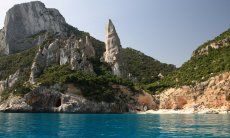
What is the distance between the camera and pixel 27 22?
172 m

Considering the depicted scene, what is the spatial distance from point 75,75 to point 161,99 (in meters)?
29.2

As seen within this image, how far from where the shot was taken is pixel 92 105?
105250mm

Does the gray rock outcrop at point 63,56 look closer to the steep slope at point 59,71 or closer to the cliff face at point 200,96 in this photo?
the steep slope at point 59,71

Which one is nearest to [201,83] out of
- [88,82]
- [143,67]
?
[88,82]

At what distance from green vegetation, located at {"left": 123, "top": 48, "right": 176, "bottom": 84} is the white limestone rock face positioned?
23.3ft

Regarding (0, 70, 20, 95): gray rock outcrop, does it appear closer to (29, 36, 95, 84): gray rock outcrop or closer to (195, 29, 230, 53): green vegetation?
(29, 36, 95, 84): gray rock outcrop

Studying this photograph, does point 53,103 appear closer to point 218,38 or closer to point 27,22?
point 218,38

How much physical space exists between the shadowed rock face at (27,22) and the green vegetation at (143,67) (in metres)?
34.9

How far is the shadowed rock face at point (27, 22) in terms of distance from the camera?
166 m

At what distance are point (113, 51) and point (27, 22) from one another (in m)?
51.1

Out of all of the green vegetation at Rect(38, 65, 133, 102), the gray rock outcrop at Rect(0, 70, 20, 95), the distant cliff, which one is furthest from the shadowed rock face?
the distant cliff

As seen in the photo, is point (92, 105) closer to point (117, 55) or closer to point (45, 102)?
point (45, 102)

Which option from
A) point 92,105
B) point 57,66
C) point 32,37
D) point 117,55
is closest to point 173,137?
point 92,105

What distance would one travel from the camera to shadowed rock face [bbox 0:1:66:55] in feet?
545
